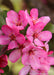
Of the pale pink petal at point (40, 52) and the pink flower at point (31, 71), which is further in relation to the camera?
the pink flower at point (31, 71)

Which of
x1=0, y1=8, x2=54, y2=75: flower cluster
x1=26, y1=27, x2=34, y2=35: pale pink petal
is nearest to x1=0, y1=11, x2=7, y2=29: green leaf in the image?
x1=0, y1=8, x2=54, y2=75: flower cluster

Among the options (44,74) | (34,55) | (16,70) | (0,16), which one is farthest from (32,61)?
(16,70)

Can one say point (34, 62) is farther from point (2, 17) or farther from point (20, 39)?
point (2, 17)

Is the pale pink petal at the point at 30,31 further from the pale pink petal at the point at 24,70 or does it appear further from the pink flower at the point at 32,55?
the pale pink petal at the point at 24,70

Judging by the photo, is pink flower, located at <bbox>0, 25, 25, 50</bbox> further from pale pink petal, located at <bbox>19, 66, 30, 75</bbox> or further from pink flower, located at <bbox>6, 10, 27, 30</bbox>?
pale pink petal, located at <bbox>19, 66, 30, 75</bbox>

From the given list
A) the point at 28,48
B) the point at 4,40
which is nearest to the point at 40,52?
the point at 28,48

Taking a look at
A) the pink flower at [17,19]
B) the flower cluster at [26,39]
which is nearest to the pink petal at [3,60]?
the flower cluster at [26,39]

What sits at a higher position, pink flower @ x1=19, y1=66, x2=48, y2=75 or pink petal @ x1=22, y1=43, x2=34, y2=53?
pink petal @ x1=22, y1=43, x2=34, y2=53
